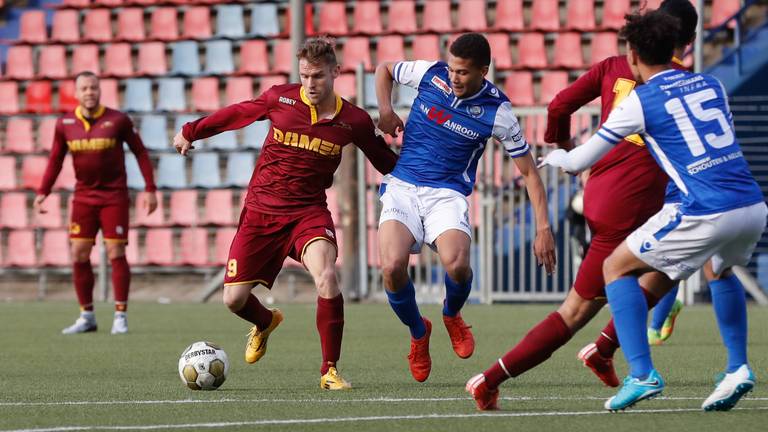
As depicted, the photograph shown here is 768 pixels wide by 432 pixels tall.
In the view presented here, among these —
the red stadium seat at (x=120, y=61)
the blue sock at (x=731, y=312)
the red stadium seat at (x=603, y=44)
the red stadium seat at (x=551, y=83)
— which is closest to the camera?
the blue sock at (x=731, y=312)

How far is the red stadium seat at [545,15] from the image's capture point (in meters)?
18.3

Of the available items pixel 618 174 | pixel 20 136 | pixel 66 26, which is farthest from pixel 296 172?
pixel 66 26

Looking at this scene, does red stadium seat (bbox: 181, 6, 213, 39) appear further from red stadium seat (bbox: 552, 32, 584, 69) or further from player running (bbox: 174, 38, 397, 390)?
player running (bbox: 174, 38, 397, 390)

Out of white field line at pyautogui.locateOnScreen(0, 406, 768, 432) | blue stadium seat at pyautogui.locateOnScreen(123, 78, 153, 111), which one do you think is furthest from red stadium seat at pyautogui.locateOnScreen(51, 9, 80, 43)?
white field line at pyautogui.locateOnScreen(0, 406, 768, 432)

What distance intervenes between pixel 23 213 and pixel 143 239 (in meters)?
1.79

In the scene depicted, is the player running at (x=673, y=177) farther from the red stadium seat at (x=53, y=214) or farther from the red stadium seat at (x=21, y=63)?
the red stadium seat at (x=21, y=63)

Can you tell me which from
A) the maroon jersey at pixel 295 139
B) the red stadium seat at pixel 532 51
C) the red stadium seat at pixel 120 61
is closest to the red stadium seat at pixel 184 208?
the red stadium seat at pixel 120 61

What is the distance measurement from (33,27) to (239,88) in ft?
12.9

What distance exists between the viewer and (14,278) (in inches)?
722

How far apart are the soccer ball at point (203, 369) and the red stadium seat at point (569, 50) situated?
11.7 meters

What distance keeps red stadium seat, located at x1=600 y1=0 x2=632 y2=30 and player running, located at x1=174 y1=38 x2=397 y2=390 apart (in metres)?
11.4

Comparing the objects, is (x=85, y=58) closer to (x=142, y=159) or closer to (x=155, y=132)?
(x=155, y=132)

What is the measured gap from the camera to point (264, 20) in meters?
19.5

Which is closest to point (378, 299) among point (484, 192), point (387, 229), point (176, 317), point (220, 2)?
point (484, 192)
